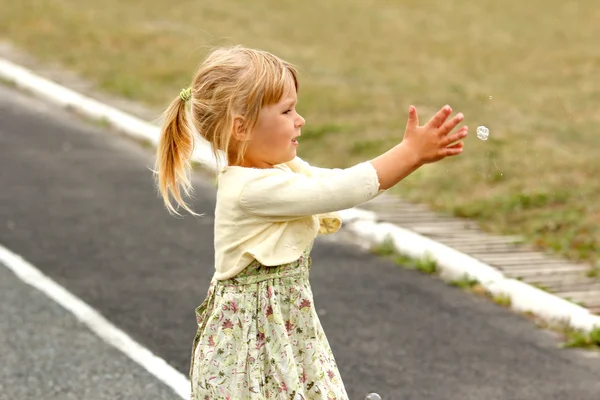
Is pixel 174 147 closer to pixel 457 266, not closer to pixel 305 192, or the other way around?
pixel 305 192

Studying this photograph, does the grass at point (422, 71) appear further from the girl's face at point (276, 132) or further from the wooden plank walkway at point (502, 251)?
the girl's face at point (276, 132)

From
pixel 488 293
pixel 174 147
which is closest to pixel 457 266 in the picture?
pixel 488 293

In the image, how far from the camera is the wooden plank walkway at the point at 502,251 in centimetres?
686

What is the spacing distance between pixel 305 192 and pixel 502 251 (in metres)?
4.37

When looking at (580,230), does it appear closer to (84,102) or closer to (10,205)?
(10,205)

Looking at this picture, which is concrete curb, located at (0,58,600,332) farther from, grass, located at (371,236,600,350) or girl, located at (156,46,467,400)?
girl, located at (156,46,467,400)

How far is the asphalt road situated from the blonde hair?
5.74 ft

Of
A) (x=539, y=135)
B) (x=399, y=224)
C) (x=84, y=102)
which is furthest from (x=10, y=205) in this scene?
(x=539, y=135)

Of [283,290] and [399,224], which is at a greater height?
[283,290]

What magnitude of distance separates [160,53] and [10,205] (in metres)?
6.29

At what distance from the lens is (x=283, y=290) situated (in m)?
3.65

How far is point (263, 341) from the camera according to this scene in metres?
3.62

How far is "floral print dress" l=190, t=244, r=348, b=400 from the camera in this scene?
3.61 meters

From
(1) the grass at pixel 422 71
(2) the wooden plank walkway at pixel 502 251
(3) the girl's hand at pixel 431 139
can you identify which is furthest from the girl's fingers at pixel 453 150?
(1) the grass at pixel 422 71
